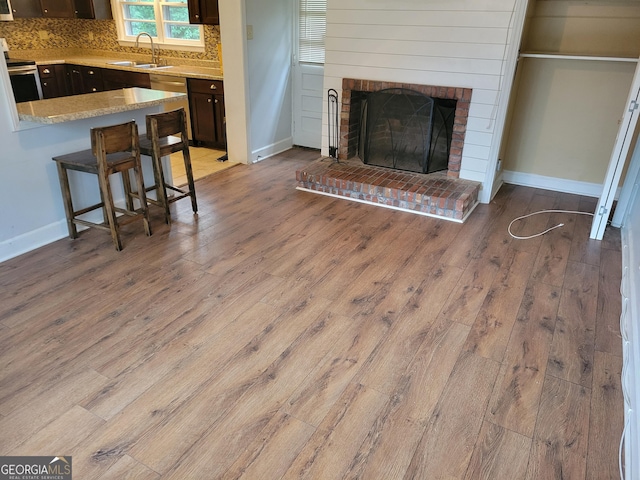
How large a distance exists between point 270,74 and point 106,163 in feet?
8.83

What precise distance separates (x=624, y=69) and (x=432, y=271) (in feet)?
8.37

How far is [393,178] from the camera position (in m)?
4.18

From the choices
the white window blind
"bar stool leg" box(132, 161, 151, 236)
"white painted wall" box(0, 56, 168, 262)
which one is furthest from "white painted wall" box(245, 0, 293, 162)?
"bar stool leg" box(132, 161, 151, 236)

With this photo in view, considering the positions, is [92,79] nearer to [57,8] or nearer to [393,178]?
[57,8]

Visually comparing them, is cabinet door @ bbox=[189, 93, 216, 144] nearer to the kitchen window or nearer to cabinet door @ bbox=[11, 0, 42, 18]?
the kitchen window

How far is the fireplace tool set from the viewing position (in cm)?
446

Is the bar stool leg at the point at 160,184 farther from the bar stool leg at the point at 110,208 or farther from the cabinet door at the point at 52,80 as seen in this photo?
the cabinet door at the point at 52,80

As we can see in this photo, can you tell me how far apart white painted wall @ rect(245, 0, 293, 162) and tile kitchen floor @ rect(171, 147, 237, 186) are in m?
0.43

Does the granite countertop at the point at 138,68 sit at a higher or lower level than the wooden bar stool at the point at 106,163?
higher

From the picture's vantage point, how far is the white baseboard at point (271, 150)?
5145 mm

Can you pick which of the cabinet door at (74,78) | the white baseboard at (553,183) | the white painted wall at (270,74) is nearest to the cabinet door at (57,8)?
the cabinet door at (74,78)

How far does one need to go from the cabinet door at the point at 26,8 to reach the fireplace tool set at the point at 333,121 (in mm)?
4202

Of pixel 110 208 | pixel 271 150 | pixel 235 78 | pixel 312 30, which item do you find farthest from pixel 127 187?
pixel 312 30

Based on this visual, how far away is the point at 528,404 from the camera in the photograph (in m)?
1.95
